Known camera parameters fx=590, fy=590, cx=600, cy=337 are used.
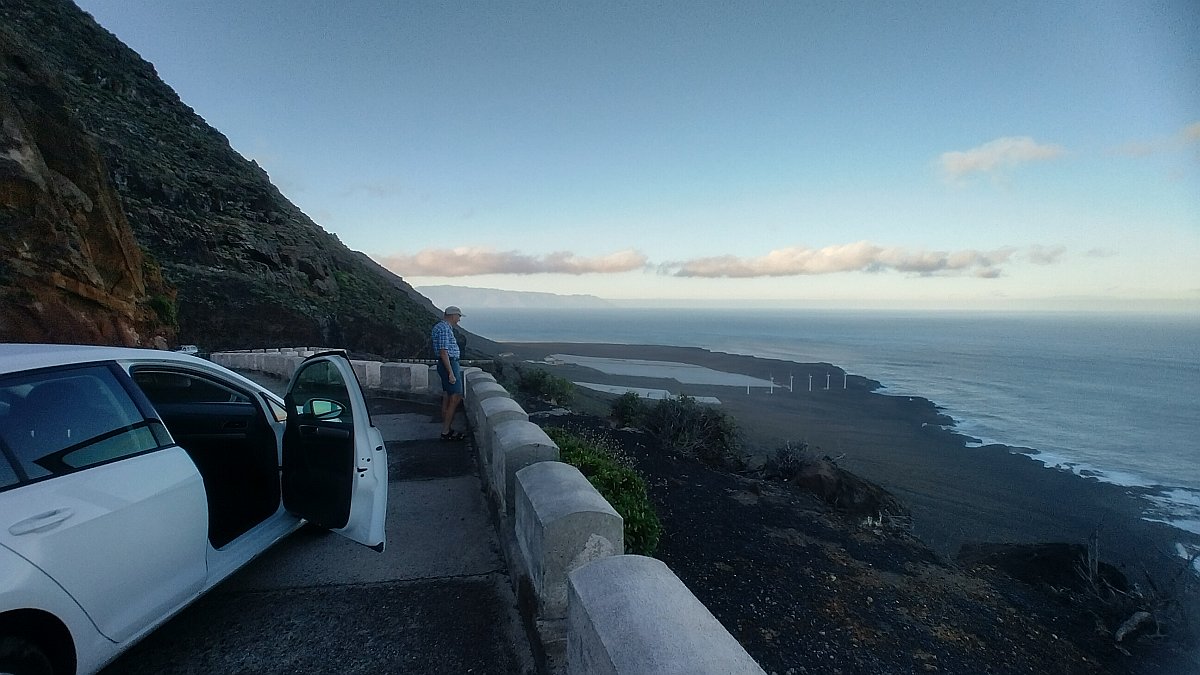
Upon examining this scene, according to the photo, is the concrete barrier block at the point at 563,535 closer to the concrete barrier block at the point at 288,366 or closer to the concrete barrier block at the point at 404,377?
the concrete barrier block at the point at 404,377

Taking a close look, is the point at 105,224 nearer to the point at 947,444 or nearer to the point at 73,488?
the point at 73,488

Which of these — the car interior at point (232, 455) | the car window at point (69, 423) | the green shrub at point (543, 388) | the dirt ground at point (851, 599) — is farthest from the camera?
the green shrub at point (543, 388)

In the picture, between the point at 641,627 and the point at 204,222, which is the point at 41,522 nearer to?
the point at 641,627

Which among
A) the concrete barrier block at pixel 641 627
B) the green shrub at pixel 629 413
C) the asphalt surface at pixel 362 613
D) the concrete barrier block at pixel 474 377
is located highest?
the concrete barrier block at pixel 474 377

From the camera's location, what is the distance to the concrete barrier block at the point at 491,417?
483 cm

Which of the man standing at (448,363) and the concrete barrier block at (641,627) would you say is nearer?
the concrete barrier block at (641,627)

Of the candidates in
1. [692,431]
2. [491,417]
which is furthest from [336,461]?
[692,431]

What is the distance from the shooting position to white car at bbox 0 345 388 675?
205cm

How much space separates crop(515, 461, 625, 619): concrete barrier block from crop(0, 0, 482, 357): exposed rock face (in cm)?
2339

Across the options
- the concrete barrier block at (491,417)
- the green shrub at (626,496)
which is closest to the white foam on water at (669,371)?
the concrete barrier block at (491,417)

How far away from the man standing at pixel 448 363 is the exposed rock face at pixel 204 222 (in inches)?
751

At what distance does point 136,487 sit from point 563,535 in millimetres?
1794

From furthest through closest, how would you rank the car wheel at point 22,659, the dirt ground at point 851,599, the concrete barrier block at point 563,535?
A: the dirt ground at point 851,599, the concrete barrier block at point 563,535, the car wheel at point 22,659

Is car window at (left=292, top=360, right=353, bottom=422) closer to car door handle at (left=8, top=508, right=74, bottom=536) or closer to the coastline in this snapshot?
car door handle at (left=8, top=508, right=74, bottom=536)
